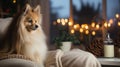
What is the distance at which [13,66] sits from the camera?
1451 mm

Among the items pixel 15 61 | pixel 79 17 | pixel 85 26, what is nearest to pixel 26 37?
pixel 15 61

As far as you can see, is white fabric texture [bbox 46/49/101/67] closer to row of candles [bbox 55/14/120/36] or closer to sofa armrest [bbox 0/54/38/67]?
sofa armrest [bbox 0/54/38/67]

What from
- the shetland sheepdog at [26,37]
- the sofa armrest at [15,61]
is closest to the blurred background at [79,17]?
the shetland sheepdog at [26,37]

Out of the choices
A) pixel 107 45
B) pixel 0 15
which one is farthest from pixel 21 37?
pixel 0 15

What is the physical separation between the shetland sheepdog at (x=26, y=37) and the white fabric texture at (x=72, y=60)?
89 mm

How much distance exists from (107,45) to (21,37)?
1.05 metres

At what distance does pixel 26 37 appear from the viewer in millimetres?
1791

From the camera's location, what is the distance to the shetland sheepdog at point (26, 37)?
1.74 metres

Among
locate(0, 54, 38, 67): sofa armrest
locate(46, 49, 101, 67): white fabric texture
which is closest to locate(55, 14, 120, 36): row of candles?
locate(46, 49, 101, 67): white fabric texture

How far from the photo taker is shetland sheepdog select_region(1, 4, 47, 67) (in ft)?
5.70

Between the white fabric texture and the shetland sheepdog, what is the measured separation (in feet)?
0.29

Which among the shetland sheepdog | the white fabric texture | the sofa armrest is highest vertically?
the shetland sheepdog

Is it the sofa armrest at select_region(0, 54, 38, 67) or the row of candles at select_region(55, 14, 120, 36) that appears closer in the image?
the sofa armrest at select_region(0, 54, 38, 67)

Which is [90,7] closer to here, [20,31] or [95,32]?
[95,32]
